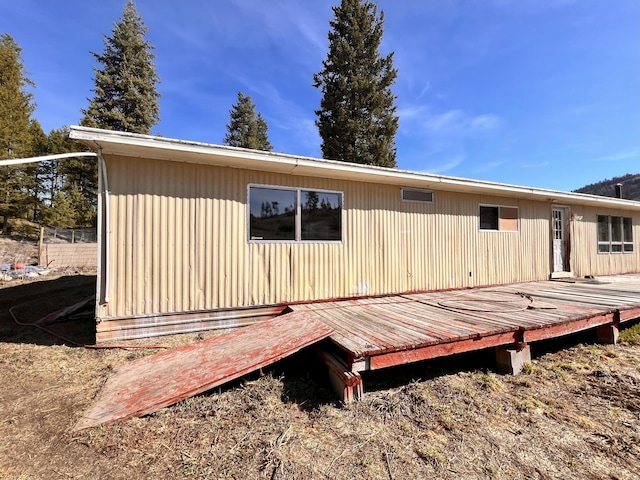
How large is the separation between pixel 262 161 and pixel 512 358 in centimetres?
434

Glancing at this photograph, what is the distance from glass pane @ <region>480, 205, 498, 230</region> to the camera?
741 centimetres

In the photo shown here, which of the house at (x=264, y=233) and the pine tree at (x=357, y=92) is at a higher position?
the pine tree at (x=357, y=92)

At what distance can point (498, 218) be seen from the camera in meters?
7.66

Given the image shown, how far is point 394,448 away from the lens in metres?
2.16

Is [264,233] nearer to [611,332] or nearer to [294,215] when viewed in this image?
[294,215]

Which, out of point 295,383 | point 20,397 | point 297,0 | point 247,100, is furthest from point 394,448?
point 247,100

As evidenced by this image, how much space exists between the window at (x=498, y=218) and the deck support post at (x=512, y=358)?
14.6 ft

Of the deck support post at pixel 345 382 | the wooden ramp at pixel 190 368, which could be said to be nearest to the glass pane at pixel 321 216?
the wooden ramp at pixel 190 368

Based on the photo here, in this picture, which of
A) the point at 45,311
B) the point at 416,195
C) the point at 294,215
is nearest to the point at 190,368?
the point at 294,215

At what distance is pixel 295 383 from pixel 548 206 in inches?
368

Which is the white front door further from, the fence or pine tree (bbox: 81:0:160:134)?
pine tree (bbox: 81:0:160:134)

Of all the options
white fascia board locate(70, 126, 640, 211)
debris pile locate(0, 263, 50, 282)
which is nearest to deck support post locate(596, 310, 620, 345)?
white fascia board locate(70, 126, 640, 211)

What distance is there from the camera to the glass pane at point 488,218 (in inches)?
292

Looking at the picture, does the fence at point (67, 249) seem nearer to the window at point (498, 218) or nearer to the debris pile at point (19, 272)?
the debris pile at point (19, 272)
